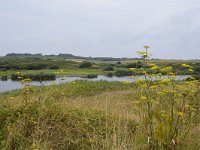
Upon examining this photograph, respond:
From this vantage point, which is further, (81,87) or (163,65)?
(81,87)

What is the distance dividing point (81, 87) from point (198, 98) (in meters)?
9.61

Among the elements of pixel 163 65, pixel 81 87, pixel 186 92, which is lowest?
pixel 81 87

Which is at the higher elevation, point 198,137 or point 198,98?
point 198,98

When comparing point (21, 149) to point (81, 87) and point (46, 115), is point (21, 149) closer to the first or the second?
point (46, 115)

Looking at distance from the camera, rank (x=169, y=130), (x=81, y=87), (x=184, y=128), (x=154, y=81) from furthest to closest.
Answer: (x=81, y=87), (x=184, y=128), (x=154, y=81), (x=169, y=130)

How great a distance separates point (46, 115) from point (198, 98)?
11.0 ft

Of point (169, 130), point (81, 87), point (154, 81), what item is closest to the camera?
point (169, 130)

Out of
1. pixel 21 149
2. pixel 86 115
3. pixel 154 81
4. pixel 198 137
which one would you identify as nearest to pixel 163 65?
pixel 154 81

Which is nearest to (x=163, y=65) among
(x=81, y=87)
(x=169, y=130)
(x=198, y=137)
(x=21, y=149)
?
(x=169, y=130)

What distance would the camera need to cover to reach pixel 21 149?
4961mm

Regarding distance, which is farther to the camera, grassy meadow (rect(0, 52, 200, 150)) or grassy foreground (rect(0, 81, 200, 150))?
grassy foreground (rect(0, 81, 200, 150))

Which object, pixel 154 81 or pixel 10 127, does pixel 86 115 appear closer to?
pixel 10 127

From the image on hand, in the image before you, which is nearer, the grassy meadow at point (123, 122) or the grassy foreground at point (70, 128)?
the grassy meadow at point (123, 122)

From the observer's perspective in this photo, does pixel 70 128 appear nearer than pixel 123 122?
Yes
